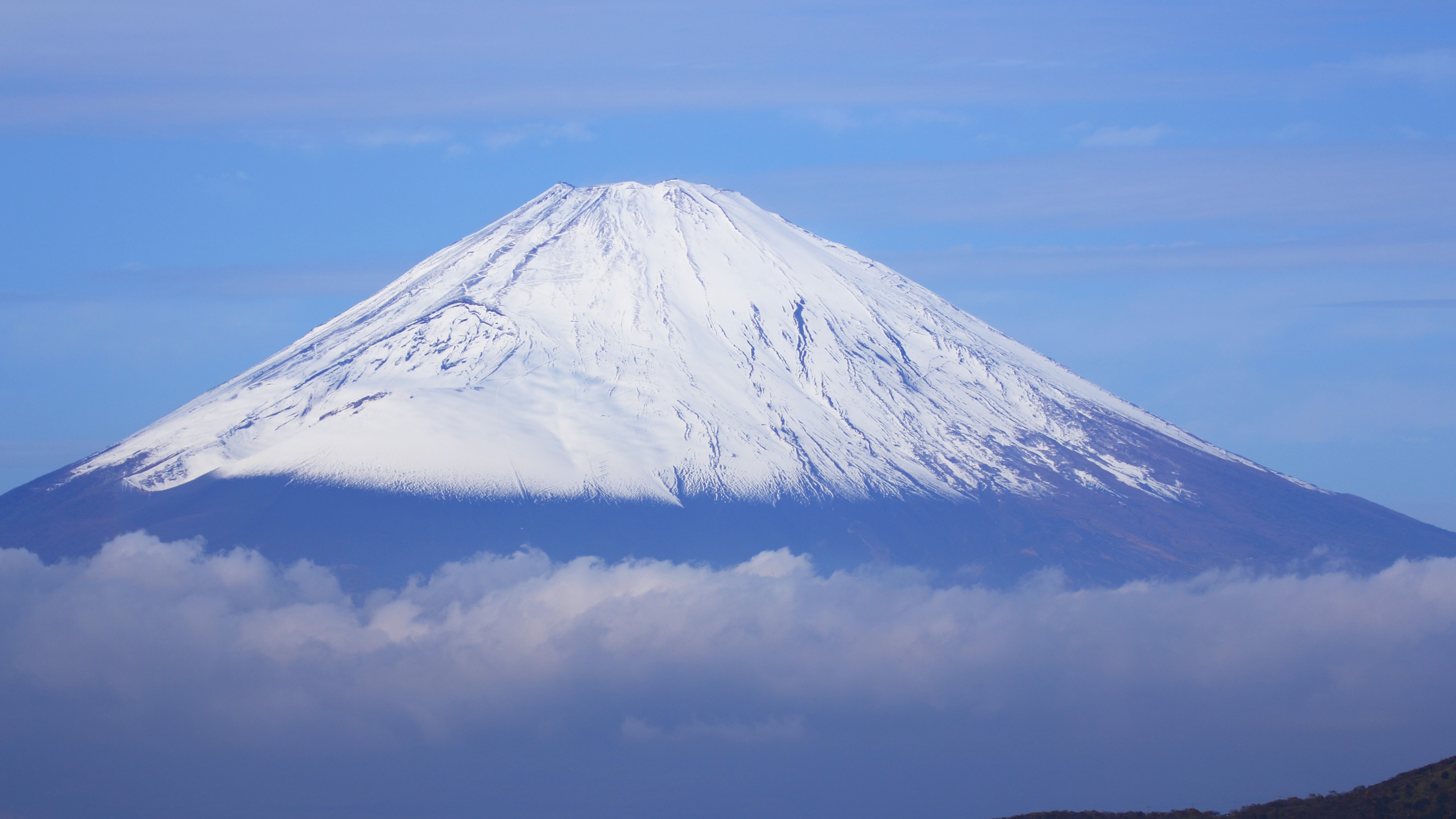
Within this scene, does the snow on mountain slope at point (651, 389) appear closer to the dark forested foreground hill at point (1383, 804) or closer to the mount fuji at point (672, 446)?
the mount fuji at point (672, 446)

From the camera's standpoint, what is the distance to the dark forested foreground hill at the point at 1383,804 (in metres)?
40.6

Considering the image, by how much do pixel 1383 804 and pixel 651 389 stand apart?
3711 inches

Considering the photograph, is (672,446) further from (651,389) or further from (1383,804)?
(1383,804)

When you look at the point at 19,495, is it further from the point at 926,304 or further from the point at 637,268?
the point at 926,304

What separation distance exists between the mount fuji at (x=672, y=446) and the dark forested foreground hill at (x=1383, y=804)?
258 feet

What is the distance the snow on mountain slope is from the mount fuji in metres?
0.27

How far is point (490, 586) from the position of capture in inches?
4801

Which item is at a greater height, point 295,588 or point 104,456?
point 104,456

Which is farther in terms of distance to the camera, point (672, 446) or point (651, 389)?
point (651, 389)

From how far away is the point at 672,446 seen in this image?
12675 cm

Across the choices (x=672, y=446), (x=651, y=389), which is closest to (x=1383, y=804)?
(x=672, y=446)

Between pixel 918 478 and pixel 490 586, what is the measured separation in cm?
3600

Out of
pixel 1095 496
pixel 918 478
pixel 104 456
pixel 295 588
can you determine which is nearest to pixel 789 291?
pixel 918 478

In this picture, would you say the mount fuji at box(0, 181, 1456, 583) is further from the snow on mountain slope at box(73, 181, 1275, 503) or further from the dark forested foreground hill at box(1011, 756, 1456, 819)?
the dark forested foreground hill at box(1011, 756, 1456, 819)
